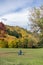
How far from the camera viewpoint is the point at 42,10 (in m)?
26.5

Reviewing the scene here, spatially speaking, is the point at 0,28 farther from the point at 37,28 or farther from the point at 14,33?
the point at 37,28

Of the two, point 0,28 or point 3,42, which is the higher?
point 0,28

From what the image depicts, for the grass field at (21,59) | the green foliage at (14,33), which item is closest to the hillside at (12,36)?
the green foliage at (14,33)

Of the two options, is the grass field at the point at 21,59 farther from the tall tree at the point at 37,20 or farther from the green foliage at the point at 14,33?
the green foliage at the point at 14,33

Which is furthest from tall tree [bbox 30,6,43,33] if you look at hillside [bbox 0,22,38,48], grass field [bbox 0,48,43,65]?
hillside [bbox 0,22,38,48]

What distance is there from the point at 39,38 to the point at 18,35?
34.5m

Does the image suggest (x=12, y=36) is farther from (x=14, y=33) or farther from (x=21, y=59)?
(x=21, y=59)

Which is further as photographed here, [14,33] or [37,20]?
[14,33]

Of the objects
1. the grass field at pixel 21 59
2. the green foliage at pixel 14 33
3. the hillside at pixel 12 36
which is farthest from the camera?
the green foliage at pixel 14 33

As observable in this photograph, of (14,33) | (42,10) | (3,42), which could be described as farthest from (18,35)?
(42,10)

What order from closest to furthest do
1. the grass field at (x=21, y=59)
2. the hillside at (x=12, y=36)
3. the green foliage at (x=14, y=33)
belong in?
the grass field at (x=21, y=59)
the hillside at (x=12, y=36)
the green foliage at (x=14, y=33)

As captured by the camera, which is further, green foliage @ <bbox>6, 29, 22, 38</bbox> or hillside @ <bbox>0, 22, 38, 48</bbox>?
green foliage @ <bbox>6, 29, 22, 38</bbox>

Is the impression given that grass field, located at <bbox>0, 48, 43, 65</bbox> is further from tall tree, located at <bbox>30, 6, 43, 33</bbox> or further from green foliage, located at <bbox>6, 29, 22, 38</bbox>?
green foliage, located at <bbox>6, 29, 22, 38</bbox>

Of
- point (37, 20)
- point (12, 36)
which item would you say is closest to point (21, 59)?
point (37, 20)
